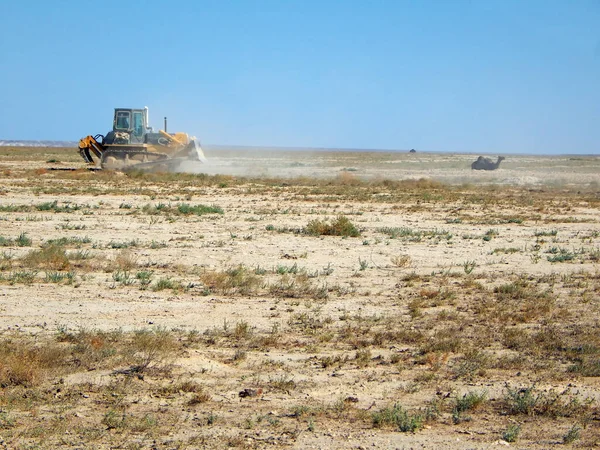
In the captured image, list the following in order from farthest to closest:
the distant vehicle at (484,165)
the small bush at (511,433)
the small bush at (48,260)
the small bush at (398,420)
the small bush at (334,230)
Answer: the distant vehicle at (484,165), the small bush at (334,230), the small bush at (48,260), the small bush at (398,420), the small bush at (511,433)

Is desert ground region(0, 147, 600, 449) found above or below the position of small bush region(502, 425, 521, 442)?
above

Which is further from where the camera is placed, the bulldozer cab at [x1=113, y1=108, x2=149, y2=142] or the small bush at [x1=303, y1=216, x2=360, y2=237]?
the bulldozer cab at [x1=113, y1=108, x2=149, y2=142]

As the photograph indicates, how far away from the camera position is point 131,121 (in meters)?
42.8

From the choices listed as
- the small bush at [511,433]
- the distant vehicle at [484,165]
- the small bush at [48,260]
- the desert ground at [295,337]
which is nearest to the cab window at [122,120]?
the desert ground at [295,337]

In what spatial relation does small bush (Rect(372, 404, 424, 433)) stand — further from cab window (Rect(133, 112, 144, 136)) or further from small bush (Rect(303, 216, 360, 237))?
cab window (Rect(133, 112, 144, 136))

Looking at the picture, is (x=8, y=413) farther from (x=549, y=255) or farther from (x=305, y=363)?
(x=549, y=255)

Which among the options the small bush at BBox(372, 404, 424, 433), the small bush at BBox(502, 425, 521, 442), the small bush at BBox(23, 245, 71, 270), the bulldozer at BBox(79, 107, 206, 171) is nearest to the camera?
the small bush at BBox(502, 425, 521, 442)

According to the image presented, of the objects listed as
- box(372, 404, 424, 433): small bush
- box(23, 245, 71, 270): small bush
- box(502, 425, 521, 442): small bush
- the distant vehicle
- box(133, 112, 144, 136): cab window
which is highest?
box(133, 112, 144, 136): cab window

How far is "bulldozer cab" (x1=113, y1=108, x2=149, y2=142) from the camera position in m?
42.7

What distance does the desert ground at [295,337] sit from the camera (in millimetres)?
6344

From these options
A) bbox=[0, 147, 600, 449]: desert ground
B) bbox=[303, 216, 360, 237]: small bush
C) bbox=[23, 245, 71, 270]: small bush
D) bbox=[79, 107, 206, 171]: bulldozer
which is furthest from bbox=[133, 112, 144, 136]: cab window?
bbox=[23, 245, 71, 270]: small bush

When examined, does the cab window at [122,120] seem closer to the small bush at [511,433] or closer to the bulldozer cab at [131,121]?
the bulldozer cab at [131,121]

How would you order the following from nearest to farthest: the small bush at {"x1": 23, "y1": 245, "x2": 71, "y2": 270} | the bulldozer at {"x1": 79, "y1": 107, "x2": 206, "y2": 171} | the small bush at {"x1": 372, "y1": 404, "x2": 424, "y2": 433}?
the small bush at {"x1": 372, "y1": 404, "x2": 424, "y2": 433}
the small bush at {"x1": 23, "y1": 245, "x2": 71, "y2": 270}
the bulldozer at {"x1": 79, "y1": 107, "x2": 206, "y2": 171}

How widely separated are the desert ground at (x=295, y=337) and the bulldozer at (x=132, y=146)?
2324 cm
